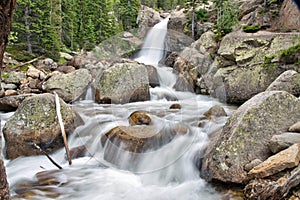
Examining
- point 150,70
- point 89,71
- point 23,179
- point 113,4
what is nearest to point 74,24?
point 113,4

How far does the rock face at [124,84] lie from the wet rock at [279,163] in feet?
22.8

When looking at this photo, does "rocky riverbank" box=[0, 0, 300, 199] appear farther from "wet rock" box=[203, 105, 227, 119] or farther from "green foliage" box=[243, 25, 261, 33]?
"green foliage" box=[243, 25, 261, 33]

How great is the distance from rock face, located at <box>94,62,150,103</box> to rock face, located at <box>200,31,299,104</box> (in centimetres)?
371

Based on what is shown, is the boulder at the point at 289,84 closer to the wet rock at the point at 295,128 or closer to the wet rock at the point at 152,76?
the wet rock at the point at 295,128

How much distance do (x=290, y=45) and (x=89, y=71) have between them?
33.2 ft

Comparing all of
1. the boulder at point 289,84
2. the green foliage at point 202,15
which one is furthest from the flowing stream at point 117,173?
the green foliage at point 202,15

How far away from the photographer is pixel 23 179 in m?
5.25

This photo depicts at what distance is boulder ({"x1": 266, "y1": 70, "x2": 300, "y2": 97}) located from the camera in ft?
24.9

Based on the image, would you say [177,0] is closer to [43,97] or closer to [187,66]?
[187,66]

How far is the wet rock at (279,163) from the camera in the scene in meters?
3.71

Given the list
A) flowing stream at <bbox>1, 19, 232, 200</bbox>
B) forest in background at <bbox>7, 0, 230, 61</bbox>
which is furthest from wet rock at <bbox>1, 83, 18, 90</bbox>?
flowing stream at <bbox>1, 19, 232, 200</bbox>

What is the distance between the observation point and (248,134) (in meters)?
4.64

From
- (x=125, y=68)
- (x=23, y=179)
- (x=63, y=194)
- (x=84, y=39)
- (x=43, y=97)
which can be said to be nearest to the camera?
(x=63, y=194)

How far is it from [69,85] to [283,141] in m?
10.5
